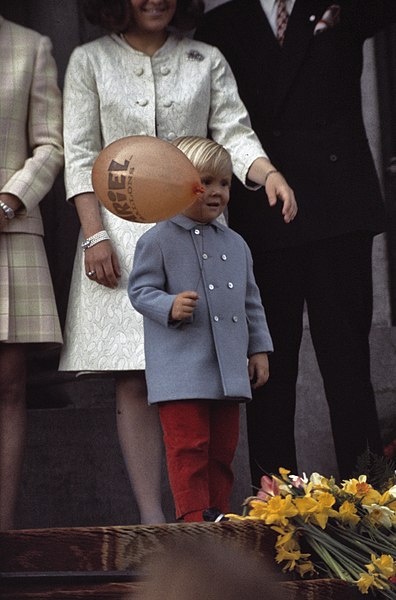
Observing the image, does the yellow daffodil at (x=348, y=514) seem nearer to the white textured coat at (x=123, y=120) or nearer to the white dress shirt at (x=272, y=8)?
the white textured coat at (x=123, y=120)

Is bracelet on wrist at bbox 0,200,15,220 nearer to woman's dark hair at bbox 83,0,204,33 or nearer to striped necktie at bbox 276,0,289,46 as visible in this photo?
woman's dark hair at bbox 83,0,204,33

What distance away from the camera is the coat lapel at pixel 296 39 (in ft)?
13.2

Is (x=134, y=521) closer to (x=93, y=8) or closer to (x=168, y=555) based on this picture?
(x=93, y=8)

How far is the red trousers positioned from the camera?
3.21 meters

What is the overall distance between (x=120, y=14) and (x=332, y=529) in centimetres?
216

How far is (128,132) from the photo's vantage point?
384 cm

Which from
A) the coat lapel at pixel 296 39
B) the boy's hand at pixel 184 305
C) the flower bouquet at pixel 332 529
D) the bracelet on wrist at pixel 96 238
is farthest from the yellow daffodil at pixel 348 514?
the coat lapel at pixel 296 39

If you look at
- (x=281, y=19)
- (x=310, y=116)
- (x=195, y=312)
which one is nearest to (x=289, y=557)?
(x=195, y=312)

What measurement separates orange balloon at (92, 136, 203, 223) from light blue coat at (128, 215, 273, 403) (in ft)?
1.24

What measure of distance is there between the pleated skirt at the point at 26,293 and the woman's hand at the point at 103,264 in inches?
8.4

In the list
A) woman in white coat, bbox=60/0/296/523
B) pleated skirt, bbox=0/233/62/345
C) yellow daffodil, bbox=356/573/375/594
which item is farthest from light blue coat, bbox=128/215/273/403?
yellow daffodil, bbox=356/573/375/594

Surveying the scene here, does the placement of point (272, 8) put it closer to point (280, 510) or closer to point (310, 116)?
point (310, 116)

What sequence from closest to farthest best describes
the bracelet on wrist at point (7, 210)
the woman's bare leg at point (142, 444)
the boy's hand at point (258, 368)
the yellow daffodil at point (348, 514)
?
1. the yellow daffodil at point (348, 514)
2. the boy's hand at point (258, 368)
3. the woman's bare leg at point (142, 444)
4. the bracelet on wrist at point (7, 210)

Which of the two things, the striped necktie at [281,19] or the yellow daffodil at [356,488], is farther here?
the striped necktie at [281,19]
